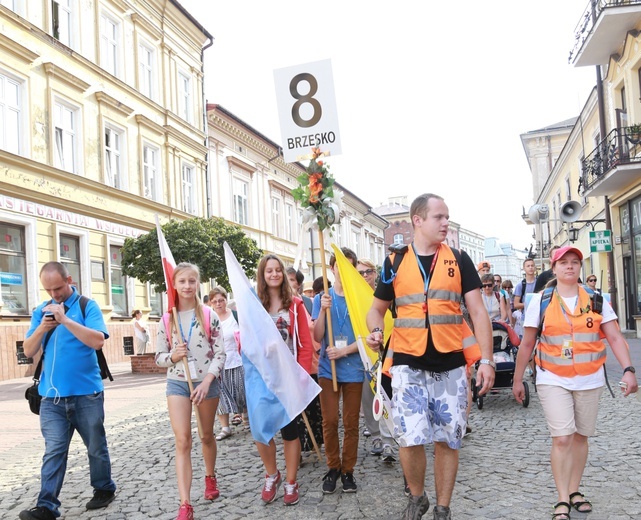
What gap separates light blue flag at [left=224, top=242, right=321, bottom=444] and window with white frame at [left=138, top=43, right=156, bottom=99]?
21890 mm

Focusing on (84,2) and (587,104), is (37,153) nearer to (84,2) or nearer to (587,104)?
A: (84,2)

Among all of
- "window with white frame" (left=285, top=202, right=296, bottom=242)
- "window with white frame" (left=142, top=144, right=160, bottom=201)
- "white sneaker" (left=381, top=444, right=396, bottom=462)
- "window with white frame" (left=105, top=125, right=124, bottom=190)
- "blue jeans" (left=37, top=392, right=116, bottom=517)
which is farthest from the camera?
"window with white frame" (left=285, top=202, right=296, bottom=242)

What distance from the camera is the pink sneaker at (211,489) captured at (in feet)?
17.3

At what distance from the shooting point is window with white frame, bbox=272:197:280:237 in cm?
3928

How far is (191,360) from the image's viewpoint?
509cm

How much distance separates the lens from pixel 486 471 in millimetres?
5727

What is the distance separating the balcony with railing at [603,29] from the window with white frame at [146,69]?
15.3 metres

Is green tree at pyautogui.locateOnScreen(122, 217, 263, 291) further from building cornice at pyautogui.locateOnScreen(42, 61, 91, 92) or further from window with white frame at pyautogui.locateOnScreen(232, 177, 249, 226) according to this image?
window with white frame at pyautogui.locateOnScreen(232, 177, 249, 226)

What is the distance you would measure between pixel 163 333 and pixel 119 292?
1829 cm

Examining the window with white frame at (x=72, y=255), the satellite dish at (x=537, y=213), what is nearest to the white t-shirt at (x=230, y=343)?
the window with white frame at (x=72, y=255)

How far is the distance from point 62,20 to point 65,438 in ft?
61.7

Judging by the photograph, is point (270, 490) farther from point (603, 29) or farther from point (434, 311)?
point (603, 29)

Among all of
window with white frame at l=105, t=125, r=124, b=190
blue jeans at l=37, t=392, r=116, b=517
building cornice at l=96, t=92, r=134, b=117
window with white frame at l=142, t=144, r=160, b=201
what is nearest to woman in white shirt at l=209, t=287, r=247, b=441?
blue jeans at l=37, t=392, r=116, b=517

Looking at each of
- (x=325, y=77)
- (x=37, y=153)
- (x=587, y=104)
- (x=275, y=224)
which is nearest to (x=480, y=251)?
(x=275, y=224)
